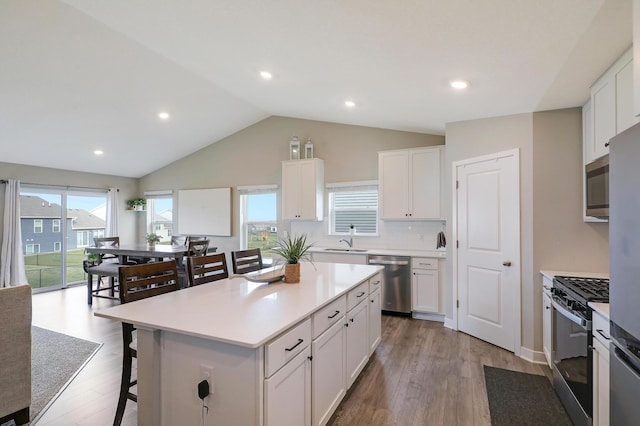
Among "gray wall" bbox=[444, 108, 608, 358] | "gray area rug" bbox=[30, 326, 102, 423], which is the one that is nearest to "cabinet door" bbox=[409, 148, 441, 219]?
"gray wall" bbox=[444, 108, 608, 358]

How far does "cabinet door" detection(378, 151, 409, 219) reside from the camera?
14.7ft

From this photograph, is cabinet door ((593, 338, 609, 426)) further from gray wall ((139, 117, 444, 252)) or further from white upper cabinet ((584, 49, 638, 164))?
gray wall ((139, 117, 444, 252))

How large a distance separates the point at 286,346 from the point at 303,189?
3.92 m

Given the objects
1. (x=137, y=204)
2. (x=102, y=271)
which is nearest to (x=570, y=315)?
(x=102, y=271)

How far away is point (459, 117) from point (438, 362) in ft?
8.59

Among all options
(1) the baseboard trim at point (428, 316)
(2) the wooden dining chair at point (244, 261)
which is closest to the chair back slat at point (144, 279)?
(2) the wooden dining chair at point (244, 261)

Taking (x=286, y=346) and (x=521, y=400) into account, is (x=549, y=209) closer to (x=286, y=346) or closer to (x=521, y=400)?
(x=521, y=400)

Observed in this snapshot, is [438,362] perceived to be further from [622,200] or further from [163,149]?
[163,149]

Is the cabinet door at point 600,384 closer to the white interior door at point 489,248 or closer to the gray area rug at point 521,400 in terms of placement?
the gray area rug at point 521,400

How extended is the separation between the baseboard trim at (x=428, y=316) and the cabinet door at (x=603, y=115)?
8.25 feet

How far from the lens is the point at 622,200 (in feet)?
4.46

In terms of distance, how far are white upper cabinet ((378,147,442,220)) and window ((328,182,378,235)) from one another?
467 millimetres

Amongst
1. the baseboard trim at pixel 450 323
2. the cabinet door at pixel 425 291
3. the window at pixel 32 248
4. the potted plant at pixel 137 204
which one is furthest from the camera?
the potted plant at pixel 137 204

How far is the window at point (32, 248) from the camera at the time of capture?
19.1 ft
